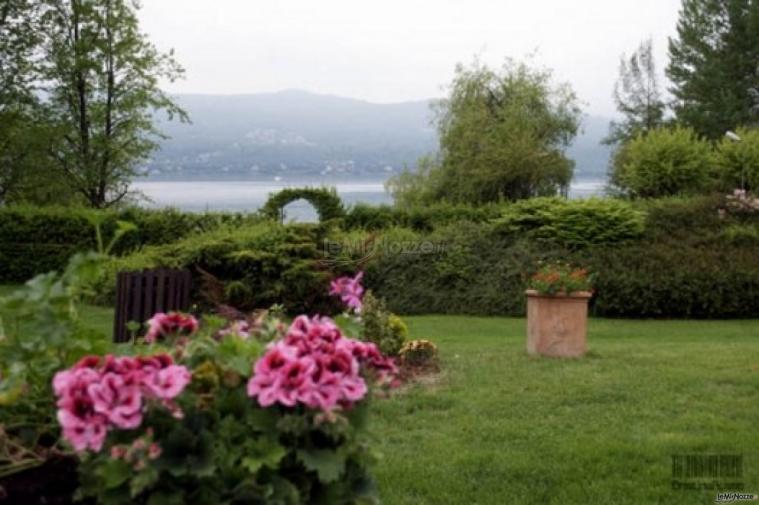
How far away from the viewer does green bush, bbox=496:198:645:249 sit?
1445 centimetres

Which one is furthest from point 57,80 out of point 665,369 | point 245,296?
point 665,369

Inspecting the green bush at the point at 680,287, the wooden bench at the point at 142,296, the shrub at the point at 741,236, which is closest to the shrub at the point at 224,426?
the wooden bench at the point at 142,296

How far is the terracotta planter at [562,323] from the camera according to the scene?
311 inches

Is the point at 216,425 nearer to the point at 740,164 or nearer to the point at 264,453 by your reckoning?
the point at 264,453

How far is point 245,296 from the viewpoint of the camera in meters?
13.5

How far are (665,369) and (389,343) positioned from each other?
7.73 ft

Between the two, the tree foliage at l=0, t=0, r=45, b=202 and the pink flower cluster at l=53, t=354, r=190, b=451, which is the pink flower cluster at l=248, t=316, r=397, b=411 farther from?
the tree foliage at l=0, t=0, r=45, b=202

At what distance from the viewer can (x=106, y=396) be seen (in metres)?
1.71

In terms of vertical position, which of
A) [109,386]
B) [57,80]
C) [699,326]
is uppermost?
[57,80]

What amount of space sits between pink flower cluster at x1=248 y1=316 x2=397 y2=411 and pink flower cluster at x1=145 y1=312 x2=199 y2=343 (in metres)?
0.44

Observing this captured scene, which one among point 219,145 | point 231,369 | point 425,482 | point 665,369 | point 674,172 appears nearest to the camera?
point 231,369

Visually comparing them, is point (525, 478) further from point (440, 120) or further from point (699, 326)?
point (440, 120)

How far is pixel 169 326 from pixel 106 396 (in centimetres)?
65

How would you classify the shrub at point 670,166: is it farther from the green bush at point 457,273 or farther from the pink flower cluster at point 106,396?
the pink flower cluster at point 106,396
